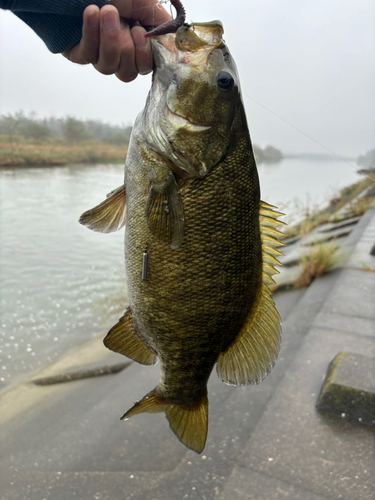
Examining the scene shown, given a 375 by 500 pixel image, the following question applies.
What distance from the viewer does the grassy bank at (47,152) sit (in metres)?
16.8

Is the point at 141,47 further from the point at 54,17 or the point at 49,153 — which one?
the point at 49,153

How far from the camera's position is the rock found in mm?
3188

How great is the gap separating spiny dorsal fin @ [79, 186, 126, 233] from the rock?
2654 millimetres

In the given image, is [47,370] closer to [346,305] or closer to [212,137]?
[346,305]

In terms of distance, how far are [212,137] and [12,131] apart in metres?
18.7

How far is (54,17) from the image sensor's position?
1.54 m

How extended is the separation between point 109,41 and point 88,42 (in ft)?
0.29

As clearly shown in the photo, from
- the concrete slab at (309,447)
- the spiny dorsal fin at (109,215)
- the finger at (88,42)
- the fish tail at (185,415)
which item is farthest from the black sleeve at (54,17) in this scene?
the concrete slab at (309,447)

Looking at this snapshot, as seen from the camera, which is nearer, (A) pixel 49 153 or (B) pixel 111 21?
(B) pixel 111 21

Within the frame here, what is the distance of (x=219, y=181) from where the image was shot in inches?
55.9

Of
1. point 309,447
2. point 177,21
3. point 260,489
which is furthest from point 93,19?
point 309,447

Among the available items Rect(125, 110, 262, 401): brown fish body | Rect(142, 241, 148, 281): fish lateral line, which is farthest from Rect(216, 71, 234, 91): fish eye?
Rect(142, 241, 148, 281): fish lateral line

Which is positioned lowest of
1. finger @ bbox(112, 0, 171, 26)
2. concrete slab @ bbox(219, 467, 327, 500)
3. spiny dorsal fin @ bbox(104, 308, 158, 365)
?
concrete slab @ bbox(219, 467, 327, 500)

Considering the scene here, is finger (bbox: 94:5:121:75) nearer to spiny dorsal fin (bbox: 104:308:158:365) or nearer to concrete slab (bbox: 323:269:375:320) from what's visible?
spiny dorsal fin (bbox: 104:308:158:365)
